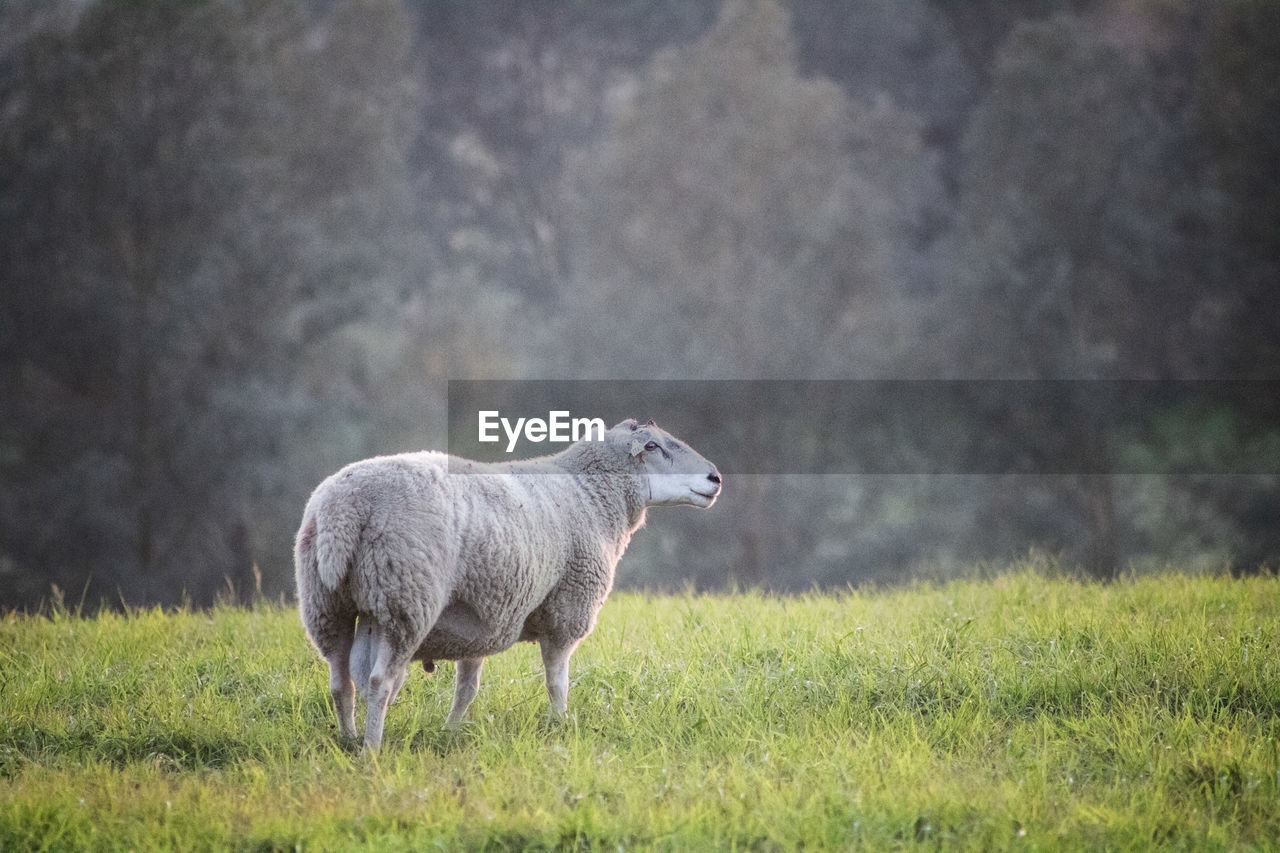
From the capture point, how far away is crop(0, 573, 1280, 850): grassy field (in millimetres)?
4383

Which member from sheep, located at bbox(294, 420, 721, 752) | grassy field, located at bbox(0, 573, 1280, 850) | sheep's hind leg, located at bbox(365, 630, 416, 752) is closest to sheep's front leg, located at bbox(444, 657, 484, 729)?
sheep, located at bbox(294, 420, 721, 752)

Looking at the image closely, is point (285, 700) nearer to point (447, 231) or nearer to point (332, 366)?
point (332, 366)

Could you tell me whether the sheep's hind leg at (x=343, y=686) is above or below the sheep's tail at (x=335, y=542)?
below

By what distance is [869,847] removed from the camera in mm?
4156

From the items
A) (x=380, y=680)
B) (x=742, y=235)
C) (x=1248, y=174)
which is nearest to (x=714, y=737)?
(x=380, y=680)

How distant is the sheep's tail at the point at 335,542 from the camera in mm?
4855

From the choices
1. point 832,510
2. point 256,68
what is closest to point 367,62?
point 256,68

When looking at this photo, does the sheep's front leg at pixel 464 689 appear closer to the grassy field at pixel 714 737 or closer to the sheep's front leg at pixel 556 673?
the grassy field at pixel 714 737

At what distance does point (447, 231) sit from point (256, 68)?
607cm

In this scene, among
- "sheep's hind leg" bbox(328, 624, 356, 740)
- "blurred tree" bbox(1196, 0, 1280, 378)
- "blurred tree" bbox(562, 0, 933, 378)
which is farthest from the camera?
"blurred tree" bbox(562, 0, 933, 378)

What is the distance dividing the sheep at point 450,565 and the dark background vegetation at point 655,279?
35.3 feet

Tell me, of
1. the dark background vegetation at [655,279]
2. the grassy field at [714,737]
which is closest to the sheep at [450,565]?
the grassy field at [714,737]

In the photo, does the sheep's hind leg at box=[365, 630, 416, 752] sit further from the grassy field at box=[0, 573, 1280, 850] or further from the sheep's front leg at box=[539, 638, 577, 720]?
the sheep's front leg at box=[539, 638, 577, 720]

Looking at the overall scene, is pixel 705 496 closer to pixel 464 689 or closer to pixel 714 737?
pixel 714 737
